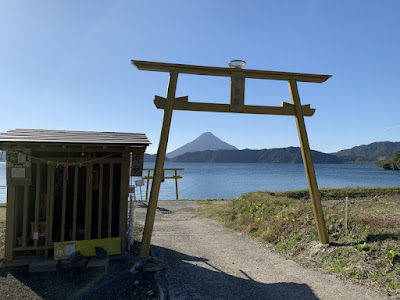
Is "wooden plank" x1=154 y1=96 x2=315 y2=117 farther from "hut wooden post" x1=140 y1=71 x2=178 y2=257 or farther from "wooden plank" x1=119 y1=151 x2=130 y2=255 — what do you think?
"wooden plank" x1=119 y1=151 x2=130 y2=255

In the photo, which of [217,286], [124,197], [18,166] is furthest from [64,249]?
[217,286]

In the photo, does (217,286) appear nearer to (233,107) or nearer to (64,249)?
(64,249)

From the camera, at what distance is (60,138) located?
6.33 metres

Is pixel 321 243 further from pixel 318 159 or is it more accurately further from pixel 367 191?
pixel 318 159

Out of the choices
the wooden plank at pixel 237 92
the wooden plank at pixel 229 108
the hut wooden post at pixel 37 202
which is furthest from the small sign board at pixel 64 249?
the wooden plank at pixel 237 92

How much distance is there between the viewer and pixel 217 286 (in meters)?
5.25

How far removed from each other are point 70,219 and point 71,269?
1.51 metres

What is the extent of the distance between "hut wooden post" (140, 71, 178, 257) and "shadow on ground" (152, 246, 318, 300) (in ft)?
2.46

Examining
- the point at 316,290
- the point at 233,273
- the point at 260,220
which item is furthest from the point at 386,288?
the point at 260,220

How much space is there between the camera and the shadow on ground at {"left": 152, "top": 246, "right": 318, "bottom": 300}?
15.8 feet

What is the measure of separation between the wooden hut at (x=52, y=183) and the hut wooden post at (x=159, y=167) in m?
0.45

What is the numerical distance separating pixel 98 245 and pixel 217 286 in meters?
2.78

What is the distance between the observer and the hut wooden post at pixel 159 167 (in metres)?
6.26

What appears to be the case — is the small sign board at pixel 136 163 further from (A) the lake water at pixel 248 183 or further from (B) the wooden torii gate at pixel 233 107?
(A) the lake water at pixel 248 183
